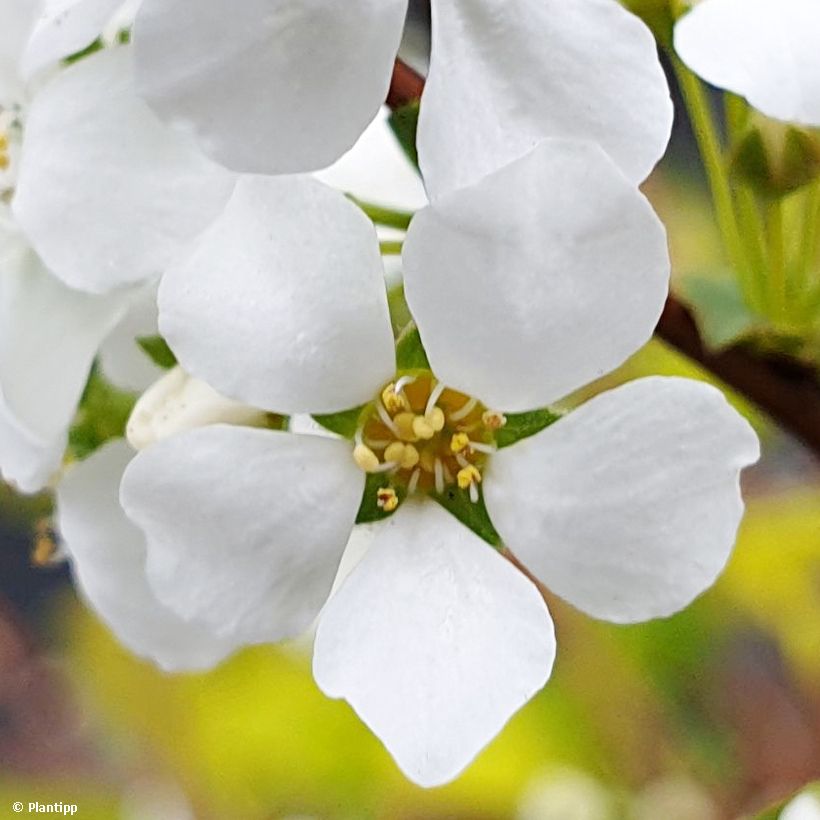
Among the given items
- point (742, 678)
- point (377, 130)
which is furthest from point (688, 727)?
point (377, 130)

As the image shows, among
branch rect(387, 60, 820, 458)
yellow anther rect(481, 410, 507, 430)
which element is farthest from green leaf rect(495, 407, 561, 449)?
branch rect(387, 60, 820, 458)

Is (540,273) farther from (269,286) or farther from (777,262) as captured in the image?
(777,262)

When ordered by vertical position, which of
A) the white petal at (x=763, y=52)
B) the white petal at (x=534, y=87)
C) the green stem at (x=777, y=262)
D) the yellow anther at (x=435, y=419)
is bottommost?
the green stem at (x=777, y=262)

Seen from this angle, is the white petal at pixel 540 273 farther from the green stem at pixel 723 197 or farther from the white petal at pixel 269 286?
the green stem at pixel 723 197

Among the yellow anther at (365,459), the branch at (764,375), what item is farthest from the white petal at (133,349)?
the branch at (764,375)

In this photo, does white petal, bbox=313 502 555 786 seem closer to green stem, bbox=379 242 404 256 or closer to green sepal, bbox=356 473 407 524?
green sepal, bbox=356 473 407 524

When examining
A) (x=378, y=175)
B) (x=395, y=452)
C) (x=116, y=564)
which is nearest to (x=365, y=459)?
(x=395, y=452)
